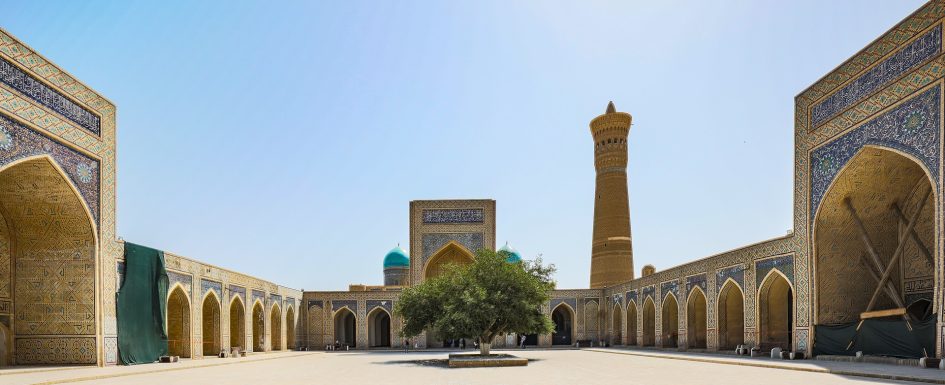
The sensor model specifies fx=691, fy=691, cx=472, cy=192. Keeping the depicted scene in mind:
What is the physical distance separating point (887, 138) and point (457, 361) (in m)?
9.76

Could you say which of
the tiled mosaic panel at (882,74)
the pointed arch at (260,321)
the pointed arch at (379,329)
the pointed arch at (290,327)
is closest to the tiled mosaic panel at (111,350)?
the pointed arch at (260,321)

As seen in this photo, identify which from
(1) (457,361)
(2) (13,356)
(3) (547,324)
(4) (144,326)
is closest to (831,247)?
(3) (547,324)

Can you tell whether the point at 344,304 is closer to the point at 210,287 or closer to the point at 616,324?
the point at 210,287

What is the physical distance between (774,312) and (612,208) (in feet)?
52.5

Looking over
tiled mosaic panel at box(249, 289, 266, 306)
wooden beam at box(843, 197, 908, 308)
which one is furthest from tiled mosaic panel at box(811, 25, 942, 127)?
tiled mosaic panel at box(249, 289, 266, 306)

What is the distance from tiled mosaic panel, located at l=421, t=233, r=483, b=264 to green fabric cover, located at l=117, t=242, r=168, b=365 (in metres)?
14.0

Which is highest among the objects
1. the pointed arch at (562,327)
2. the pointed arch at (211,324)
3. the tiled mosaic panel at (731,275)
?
the tiled mosaic panel at (731,275)

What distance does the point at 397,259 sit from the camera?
38.2m

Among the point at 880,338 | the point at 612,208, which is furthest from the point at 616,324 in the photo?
the point at 880,338

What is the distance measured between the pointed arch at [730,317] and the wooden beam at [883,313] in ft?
16.0

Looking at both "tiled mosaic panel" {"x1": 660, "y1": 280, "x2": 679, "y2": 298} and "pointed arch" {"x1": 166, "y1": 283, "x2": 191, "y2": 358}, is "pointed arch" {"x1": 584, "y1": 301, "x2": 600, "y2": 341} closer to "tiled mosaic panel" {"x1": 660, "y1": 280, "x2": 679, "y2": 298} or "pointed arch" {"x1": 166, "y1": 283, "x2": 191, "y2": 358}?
"tiled mosaic panel" {"x1": 660, "y1": 280, "x2": 679, "y2": 298}

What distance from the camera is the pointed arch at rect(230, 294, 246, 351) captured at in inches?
937

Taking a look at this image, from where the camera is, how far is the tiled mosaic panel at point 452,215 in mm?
31062

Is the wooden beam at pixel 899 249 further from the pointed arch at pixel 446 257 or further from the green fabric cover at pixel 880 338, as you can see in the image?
the pointed arch at pixel 446 257
